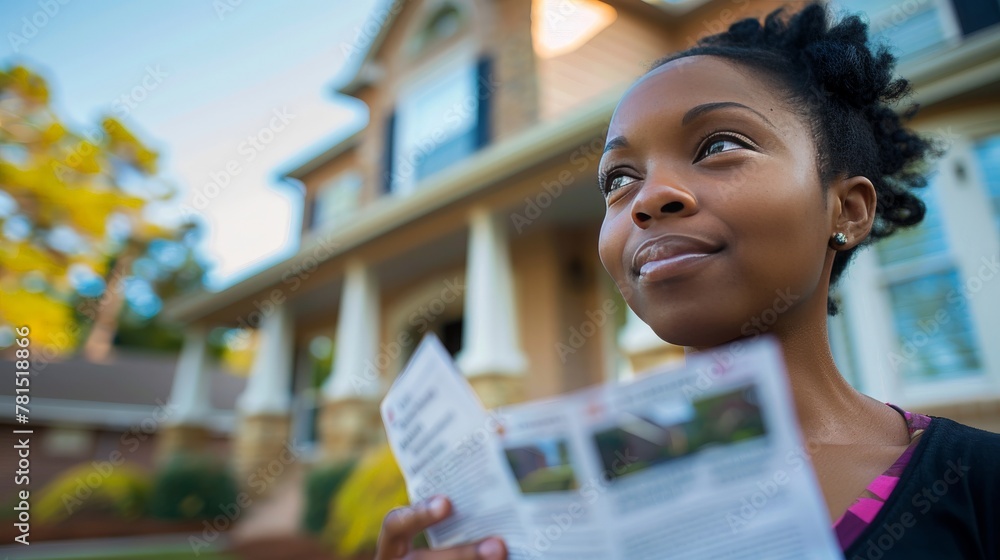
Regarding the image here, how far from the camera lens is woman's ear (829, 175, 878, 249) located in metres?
1.04

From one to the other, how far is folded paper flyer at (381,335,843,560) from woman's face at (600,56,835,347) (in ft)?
0.67

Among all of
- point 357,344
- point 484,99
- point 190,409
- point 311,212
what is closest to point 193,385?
point 190,409

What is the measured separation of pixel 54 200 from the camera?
10.8 meters

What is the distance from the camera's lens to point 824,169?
101 cm

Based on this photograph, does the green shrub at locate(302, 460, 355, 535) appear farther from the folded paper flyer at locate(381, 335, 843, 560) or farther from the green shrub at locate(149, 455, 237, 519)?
the folded paper flyer at locate(381, 335, 843, 560)

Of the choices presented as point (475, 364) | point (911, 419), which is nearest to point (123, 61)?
point (475, 364)

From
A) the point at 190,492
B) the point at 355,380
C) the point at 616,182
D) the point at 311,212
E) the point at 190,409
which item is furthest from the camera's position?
the point at 311,212

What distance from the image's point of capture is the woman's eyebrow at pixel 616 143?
1008 millimetres

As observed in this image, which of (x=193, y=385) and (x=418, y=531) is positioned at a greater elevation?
(x=193, y=385)

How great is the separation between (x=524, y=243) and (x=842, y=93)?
602cm

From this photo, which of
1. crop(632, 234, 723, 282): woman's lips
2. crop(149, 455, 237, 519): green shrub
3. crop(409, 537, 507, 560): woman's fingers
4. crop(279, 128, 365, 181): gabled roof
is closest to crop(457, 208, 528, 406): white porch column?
crop(409, 537, 507, 560): woman's fingers

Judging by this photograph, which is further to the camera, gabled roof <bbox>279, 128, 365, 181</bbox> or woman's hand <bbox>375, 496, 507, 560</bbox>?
gabled roof <bbox>279, 128, 365, 181</bbox>

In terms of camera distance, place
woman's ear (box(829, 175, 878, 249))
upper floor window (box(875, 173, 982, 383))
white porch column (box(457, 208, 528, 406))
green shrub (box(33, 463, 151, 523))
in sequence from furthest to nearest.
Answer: green shrub (box(33, 463, 151, 523)) < white porch column (box(457, 208, 528, 406)) < upper floor window (box(875, 173, 982, 383)) < woman's ear (box(829, 175, 878, 249))

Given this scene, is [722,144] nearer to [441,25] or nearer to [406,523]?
[406,523]
